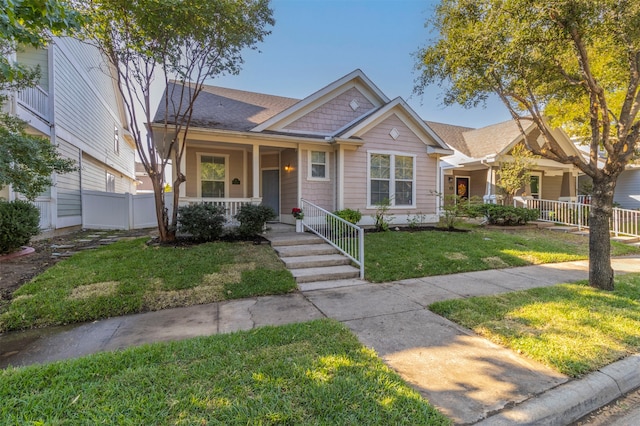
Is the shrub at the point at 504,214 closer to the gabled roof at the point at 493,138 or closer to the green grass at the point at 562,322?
the gabled roof at the point at 493,138

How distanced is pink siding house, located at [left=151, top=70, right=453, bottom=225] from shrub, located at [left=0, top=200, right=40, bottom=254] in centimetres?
389

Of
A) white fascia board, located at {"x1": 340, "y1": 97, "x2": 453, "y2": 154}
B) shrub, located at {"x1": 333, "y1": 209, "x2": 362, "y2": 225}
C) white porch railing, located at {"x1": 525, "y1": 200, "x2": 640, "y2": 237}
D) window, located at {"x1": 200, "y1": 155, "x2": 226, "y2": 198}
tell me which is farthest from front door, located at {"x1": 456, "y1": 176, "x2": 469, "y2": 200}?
window, located at {"x1": 200, "y1": 155, "x2": 226, "y2": 198}

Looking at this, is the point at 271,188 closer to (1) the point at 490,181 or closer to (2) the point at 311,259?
(2) the point at 311,259

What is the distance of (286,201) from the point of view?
1025 centimetres

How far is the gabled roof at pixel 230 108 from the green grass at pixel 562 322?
768 centimetres

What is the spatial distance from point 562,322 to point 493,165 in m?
12.7

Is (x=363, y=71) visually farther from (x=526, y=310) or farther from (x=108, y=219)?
(x=108, y=219)

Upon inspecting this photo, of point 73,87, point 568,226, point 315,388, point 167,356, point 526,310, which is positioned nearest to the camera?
point 315,388

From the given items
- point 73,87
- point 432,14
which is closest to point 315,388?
point 432,14

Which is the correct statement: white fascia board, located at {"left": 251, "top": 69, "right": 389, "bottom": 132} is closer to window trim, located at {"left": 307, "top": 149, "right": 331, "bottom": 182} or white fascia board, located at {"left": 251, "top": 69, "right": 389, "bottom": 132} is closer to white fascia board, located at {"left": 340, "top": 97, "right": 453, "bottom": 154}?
white fascia board, located at {"left": 340, "top": 97, "right": 453, "bottom": 154}

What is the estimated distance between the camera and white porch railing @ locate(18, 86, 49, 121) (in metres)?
8.26

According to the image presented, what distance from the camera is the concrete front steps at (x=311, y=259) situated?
5859mm

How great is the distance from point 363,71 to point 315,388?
10.6 m

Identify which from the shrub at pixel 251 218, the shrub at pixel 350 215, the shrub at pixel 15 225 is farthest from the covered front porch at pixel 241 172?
the shrub at pixel 15 225
